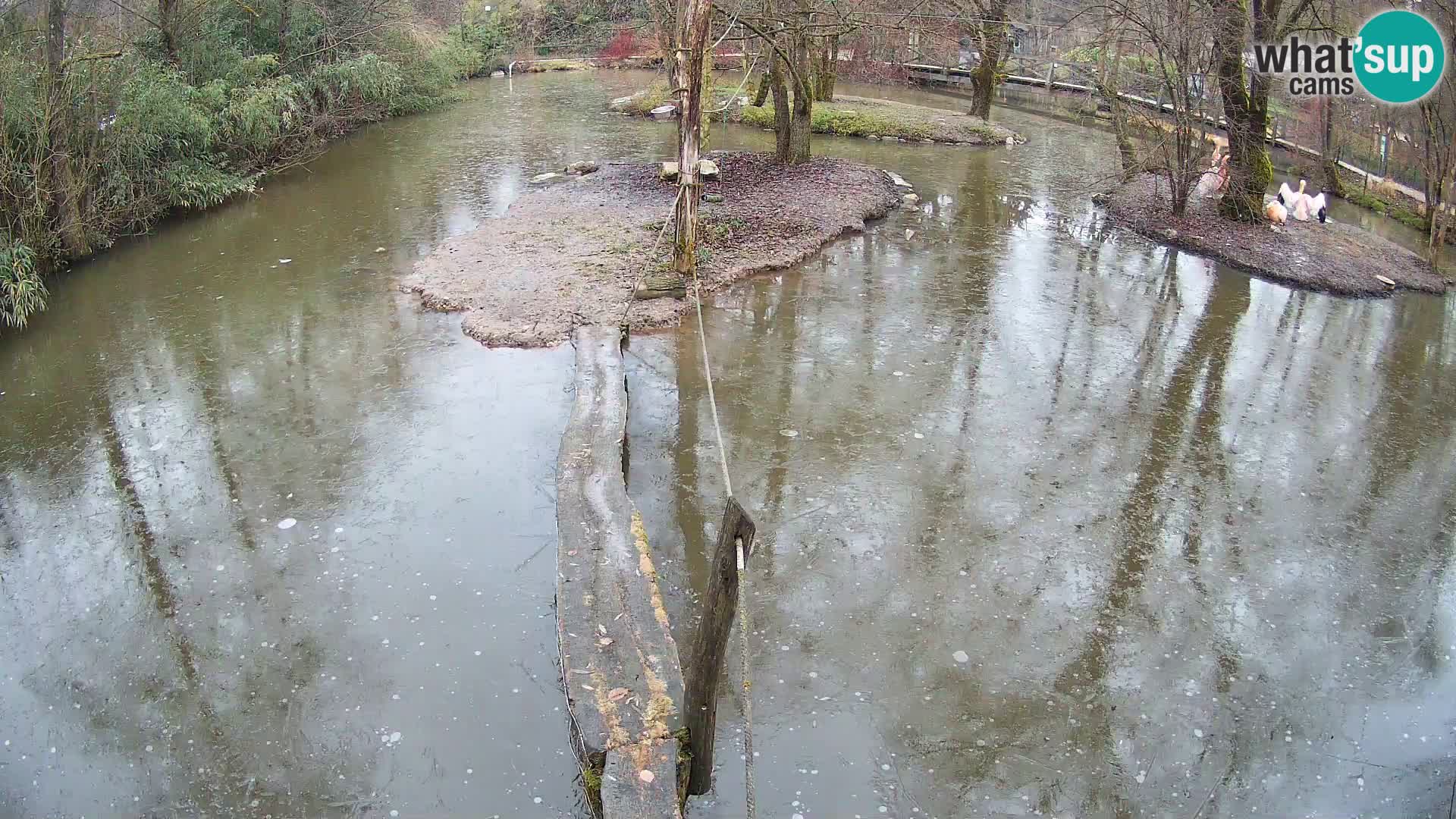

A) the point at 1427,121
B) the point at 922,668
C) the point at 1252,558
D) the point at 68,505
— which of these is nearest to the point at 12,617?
the point at 68,505

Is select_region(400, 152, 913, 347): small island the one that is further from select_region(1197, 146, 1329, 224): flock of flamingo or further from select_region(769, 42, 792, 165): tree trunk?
select_region(1197, 146, 1329, 224): flock of flamingo

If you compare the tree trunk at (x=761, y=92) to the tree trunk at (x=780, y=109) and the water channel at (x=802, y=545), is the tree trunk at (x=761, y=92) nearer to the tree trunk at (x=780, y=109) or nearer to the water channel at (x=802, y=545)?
the tree trunk at (x=780, y=109)

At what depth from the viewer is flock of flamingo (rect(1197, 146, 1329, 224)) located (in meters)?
12.6

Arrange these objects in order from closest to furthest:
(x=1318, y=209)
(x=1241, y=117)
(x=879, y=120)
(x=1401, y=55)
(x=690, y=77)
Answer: (x=690, y=77)
(x=1401, y=55)
(x=1241, y=117)
(x=1318, y=209)
(x=879, y=120)

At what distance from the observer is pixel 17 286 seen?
9188 mm

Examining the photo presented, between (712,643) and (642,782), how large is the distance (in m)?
0.63

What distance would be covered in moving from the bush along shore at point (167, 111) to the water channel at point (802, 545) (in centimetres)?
108

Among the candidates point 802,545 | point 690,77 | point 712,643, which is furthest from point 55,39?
point 712,643

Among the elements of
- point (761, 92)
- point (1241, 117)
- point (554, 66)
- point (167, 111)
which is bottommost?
point (167, 111)

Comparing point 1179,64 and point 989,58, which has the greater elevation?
point 989,58

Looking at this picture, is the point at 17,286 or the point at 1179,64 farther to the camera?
the point at 1179,64

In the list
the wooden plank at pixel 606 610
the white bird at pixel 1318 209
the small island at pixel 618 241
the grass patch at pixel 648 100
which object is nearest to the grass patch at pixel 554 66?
the grass patch at pixel 648 100

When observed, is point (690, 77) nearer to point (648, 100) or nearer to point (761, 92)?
point (761, 92)

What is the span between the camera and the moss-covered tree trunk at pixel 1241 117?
1144 centimetres
